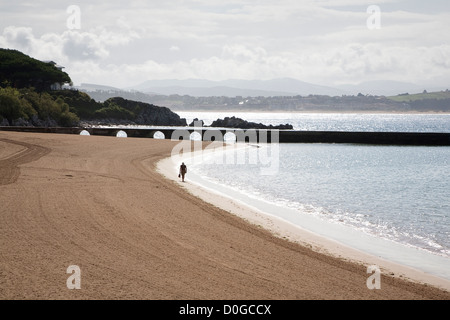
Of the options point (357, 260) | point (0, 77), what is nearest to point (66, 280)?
point (357, 260)

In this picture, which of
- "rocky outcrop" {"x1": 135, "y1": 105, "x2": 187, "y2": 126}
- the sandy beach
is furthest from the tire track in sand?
"rocky outcrop" {"x1": 135, "y1": 105, "x2": 187, "y2": 126}

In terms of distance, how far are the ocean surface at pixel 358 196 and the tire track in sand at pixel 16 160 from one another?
12.1 metres

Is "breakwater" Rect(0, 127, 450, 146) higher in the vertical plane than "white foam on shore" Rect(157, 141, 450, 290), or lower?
higher

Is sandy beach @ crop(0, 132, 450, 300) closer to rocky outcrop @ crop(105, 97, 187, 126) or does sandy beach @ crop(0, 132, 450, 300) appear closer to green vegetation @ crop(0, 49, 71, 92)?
green vegetation @ crop(0, 49, 71, 92)

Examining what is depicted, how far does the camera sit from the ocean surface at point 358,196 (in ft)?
64.3

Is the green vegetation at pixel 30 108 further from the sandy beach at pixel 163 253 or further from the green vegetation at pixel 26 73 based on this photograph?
the sandy beach at pixel 163 253

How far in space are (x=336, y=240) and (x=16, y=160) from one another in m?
27.3

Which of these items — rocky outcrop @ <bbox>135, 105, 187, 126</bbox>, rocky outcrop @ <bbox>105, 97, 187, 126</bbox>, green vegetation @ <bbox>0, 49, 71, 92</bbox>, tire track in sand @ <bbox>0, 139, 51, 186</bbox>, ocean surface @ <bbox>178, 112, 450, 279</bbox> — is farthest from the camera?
rocky outcrop @ <bbox>105, 97, 187, 126</bbox>

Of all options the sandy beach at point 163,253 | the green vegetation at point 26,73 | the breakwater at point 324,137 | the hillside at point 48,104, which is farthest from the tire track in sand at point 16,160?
the green vegetation at point 26,73

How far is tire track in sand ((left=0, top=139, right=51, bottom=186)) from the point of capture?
28684mm

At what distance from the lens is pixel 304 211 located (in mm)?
26281

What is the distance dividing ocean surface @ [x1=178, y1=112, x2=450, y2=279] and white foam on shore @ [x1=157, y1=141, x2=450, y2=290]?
0.05 meters
